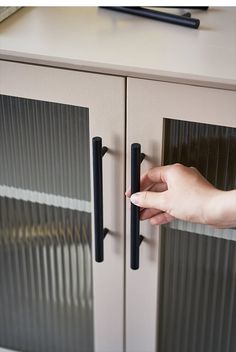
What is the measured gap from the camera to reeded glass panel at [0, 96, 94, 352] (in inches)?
41.1

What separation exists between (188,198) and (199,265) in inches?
7.3

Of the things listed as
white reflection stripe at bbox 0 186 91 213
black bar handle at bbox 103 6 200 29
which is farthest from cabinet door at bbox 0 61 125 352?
black bar handle at bbox 103 6 200 29

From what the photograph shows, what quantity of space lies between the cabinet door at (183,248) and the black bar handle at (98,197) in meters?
0.05

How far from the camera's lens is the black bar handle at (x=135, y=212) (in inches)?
37.1

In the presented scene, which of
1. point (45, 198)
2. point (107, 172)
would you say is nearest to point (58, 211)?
point (45, 198)

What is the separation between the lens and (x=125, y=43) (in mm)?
967

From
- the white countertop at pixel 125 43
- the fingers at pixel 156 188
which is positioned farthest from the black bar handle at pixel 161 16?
the fingers at pixel 156 188

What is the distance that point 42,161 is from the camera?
1.08 m

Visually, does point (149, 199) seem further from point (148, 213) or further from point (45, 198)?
point (45, 198)

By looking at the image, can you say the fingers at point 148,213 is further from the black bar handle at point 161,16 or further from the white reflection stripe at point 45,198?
the black bar handle at point 161,16

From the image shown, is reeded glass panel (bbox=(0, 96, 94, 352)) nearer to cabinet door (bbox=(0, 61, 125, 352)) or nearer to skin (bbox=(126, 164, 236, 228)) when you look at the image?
cabinet door (bbox=(0, 61, 125, 352))

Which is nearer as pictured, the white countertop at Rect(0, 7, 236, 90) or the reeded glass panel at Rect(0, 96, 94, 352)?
the white countertop at Rect(0, 7, 236, 90)

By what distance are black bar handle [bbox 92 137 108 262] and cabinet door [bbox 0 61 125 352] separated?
0.12ft

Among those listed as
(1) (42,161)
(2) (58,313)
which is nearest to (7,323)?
(2) (58,313)
